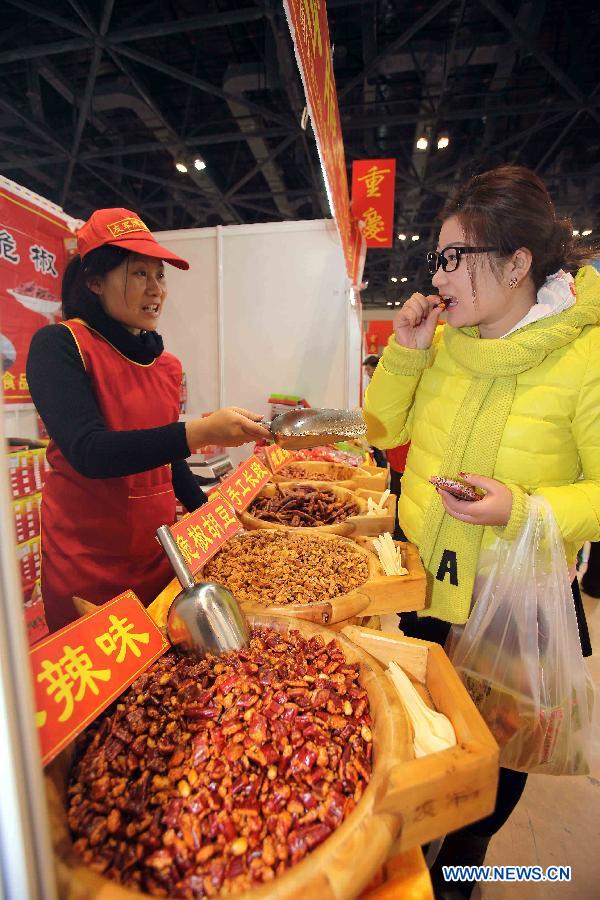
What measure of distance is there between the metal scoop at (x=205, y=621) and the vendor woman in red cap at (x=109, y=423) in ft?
1.24

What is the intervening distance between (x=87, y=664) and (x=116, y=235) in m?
1.19

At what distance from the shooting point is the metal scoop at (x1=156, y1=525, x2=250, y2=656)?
104cm

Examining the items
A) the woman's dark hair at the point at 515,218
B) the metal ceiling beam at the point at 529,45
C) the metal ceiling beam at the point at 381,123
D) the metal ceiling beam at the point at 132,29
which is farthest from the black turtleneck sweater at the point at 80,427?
the metal ceiling beam at the point at 381,123

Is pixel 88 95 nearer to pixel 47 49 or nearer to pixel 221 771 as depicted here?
pixel 47 49

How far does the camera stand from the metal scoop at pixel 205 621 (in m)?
1.04

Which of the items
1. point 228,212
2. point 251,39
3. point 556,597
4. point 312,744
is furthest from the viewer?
point 228,212

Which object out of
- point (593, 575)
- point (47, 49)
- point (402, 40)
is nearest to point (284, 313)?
point (593, 575)

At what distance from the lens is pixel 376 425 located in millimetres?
1709

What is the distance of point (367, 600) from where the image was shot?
4.38 feet

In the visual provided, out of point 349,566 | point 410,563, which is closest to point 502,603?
point 410,563

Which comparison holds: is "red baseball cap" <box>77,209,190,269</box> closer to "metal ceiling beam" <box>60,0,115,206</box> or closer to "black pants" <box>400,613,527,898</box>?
"black pants" <box>400,613,527,898</box>

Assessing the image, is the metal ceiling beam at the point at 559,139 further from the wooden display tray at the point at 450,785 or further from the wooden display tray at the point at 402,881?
the wooden display tray at the point at 402,881

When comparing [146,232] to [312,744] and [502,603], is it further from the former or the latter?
[502,603]

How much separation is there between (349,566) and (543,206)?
4.17 ft
